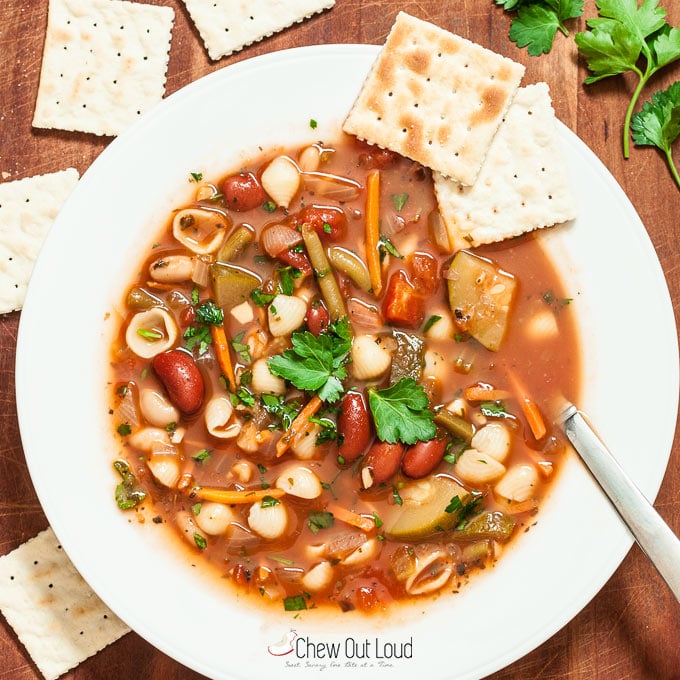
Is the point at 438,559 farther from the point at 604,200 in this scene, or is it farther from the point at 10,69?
the point at 10,69

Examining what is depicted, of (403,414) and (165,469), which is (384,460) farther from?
(165,469)

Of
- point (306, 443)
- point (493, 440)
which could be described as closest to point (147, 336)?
point (306, 443)

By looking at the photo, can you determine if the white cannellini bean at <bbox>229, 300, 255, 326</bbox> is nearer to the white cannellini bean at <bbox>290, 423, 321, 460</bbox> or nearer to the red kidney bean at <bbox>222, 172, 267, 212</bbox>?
the red kidney bean at <bbox>222, 172, 267, 212</bbox>

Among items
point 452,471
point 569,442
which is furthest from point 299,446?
point 569,442

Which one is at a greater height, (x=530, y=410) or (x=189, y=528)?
(x=530, y=410)

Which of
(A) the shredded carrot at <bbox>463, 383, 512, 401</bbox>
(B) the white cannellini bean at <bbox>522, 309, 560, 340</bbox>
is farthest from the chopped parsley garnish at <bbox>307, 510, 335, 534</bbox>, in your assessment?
(B) the white cannellini bean at <bbox>522, 309, 560, 340</bbox>

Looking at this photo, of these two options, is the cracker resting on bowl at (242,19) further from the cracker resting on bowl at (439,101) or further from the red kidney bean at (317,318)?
the red kidney bean at (317,318)
